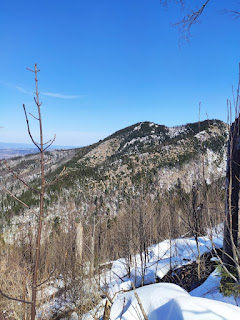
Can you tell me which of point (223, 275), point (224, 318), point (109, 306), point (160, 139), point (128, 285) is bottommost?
point (128, 285)

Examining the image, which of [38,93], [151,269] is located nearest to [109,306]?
[38,93]

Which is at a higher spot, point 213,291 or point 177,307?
point 177,307

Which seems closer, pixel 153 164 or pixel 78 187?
pixel 78 187

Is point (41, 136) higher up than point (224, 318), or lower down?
higher up

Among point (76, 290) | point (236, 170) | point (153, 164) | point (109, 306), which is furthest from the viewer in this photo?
point (153, 164)

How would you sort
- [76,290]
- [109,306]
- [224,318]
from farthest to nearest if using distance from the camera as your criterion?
[76,290] → [109,306] → [224,318]

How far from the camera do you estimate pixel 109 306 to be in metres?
3.07

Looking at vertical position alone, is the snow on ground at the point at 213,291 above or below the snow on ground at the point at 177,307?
below

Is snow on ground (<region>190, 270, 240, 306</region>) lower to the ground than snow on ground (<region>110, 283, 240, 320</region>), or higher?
lower

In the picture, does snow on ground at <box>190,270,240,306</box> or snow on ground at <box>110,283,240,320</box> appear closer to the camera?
snow on ground at <box>110,283,240,320</box>

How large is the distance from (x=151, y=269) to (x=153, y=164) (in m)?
39.9

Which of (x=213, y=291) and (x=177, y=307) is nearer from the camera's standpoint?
(x=177, y=307)

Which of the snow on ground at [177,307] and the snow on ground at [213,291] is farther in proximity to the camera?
the snow on ground at [213,291]

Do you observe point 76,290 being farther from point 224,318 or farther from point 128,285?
point 224,318
